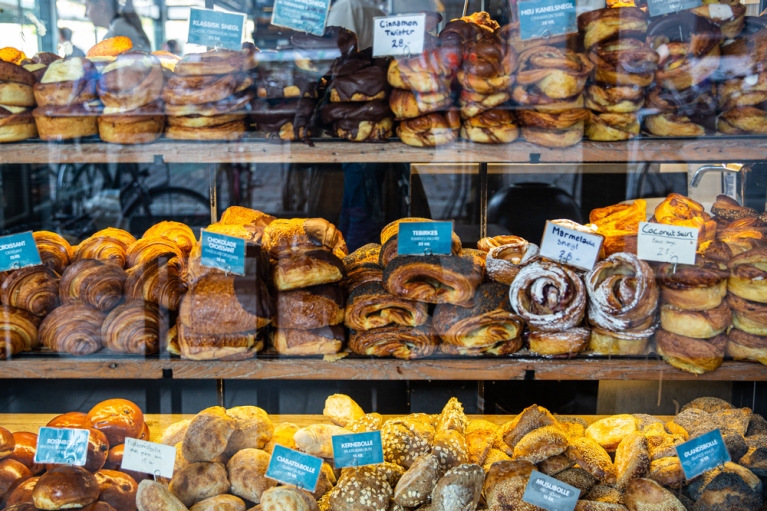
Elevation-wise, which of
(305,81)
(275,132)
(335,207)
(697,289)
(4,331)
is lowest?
(4,331)

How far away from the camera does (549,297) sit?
6.79 feet

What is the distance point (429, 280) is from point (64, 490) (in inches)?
53.1

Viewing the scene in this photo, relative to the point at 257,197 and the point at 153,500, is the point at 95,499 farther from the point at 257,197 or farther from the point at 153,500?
the point at 257,197

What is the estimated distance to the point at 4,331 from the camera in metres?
2.10

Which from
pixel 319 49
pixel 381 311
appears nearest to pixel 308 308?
pixel 381 311

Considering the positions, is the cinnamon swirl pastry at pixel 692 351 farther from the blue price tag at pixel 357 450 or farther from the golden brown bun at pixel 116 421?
the golden brown bun at pixel 116 421

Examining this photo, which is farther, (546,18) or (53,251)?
(53,251)

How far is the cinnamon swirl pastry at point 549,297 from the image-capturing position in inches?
81.0

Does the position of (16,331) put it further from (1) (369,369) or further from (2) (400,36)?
(2) (400,36)

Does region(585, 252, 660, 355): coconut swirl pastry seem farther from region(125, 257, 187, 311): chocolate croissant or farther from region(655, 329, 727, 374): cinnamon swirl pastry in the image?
region(125, 257, 187, 311): chocolate croissant

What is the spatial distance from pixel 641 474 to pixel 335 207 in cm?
160

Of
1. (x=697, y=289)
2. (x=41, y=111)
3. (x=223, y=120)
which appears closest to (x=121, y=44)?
(x=41, y=111)

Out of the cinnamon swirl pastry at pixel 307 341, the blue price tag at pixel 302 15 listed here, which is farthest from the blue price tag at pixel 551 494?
the blue price tag at pixel 302 15

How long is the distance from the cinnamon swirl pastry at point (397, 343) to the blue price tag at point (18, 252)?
1193 millimetres
